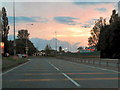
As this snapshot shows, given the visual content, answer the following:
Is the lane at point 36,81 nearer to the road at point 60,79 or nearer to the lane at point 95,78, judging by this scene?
the road at point 60,79

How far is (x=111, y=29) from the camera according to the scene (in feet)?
247

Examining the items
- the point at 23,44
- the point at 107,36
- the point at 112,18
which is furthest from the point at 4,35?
the point at 23,44

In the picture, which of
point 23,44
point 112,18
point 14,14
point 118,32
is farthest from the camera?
point 23,44

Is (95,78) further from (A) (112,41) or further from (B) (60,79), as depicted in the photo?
(A) (112,41)

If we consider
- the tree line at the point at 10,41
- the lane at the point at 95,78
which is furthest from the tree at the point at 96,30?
the lane at the point at 95,78

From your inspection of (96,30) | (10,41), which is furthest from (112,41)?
(10,41)

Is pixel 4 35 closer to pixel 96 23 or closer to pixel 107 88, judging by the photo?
pixel 96 23

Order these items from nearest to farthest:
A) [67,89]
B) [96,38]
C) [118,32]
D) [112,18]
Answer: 1. [67,89]
2. [118,32]
3. [112,18]
4. [96,38]

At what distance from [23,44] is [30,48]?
32.7 feet

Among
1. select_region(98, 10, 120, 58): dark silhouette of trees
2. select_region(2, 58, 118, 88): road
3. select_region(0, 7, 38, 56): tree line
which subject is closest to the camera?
select_region(2, 58, 118, 88): road

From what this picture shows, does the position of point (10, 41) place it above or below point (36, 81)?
above

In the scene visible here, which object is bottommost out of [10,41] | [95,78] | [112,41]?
[95,78]

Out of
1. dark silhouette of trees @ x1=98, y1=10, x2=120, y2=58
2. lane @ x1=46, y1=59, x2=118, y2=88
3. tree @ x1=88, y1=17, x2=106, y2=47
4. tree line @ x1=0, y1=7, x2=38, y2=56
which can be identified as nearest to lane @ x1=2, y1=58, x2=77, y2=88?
lane @ x1=46, y1=59, x2=118, y2=88

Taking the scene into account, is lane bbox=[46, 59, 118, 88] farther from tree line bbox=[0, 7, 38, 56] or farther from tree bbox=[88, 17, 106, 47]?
tree bbox=[88, 17, 106, 47]
